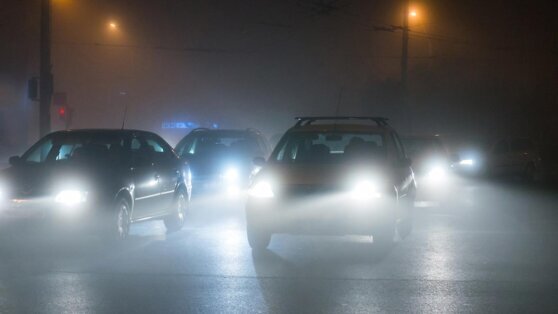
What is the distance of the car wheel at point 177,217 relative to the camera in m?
13.6

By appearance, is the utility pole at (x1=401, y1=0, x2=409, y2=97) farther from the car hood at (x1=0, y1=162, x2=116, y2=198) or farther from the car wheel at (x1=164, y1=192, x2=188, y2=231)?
the car hood at (x1=0, y1=162, x2=116, y2=198)

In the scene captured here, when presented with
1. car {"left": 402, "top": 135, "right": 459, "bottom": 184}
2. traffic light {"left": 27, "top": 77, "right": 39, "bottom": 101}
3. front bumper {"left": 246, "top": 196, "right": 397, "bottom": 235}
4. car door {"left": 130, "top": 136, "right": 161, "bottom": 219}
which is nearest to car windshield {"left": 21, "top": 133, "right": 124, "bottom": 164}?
car door {"left": 130, "top": 136, "right": 161, "bottom": 219}

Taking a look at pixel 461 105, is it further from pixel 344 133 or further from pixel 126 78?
pixel 344 133

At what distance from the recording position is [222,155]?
62.4 feet

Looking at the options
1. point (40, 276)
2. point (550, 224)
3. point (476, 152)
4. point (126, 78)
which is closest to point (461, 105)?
point (126, 78)

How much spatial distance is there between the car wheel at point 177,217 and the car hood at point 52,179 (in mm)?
2057

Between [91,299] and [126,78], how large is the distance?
42857 mm

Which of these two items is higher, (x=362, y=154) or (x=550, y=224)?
(x=362, y=154)

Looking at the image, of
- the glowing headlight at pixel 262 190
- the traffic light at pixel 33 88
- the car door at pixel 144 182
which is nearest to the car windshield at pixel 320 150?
the glowing headlight at pixel 262 190

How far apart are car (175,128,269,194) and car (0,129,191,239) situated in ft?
15.6

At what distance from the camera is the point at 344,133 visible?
11.7 meters

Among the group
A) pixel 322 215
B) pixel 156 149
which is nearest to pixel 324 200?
pixel 322 215

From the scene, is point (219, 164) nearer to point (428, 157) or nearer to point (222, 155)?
point (222, 155)

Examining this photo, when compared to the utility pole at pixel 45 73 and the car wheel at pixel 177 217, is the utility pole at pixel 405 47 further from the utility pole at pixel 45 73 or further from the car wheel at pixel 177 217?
the car wheel at pixel 177 217
